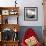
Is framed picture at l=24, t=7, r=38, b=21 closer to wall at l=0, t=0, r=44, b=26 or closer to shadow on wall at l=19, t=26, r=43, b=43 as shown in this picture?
wall at l=0, t=0, r=44, b=26

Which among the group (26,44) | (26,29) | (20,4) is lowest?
(26,44)

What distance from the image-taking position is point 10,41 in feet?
19.5

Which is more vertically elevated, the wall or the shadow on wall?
the wall

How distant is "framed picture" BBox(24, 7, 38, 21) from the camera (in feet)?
20.2

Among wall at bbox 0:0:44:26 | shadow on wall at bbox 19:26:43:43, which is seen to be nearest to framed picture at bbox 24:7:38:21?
wall at bbox 0:0:44:26

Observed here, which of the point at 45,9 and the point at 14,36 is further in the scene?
the point at 14,36

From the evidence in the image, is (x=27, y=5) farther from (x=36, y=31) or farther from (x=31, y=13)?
(x=36, y=31)

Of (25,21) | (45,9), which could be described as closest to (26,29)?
(25,21)

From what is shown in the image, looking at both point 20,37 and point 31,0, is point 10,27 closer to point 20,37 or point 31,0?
point 20,37

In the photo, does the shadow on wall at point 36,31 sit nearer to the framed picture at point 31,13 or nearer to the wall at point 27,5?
the wall at point 27,5

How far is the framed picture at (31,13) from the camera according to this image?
6.15 m

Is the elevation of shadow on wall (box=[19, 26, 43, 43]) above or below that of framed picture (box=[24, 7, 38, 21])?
below

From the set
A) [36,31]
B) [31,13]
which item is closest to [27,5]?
[31,13]

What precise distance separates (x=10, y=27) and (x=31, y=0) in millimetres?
1343
